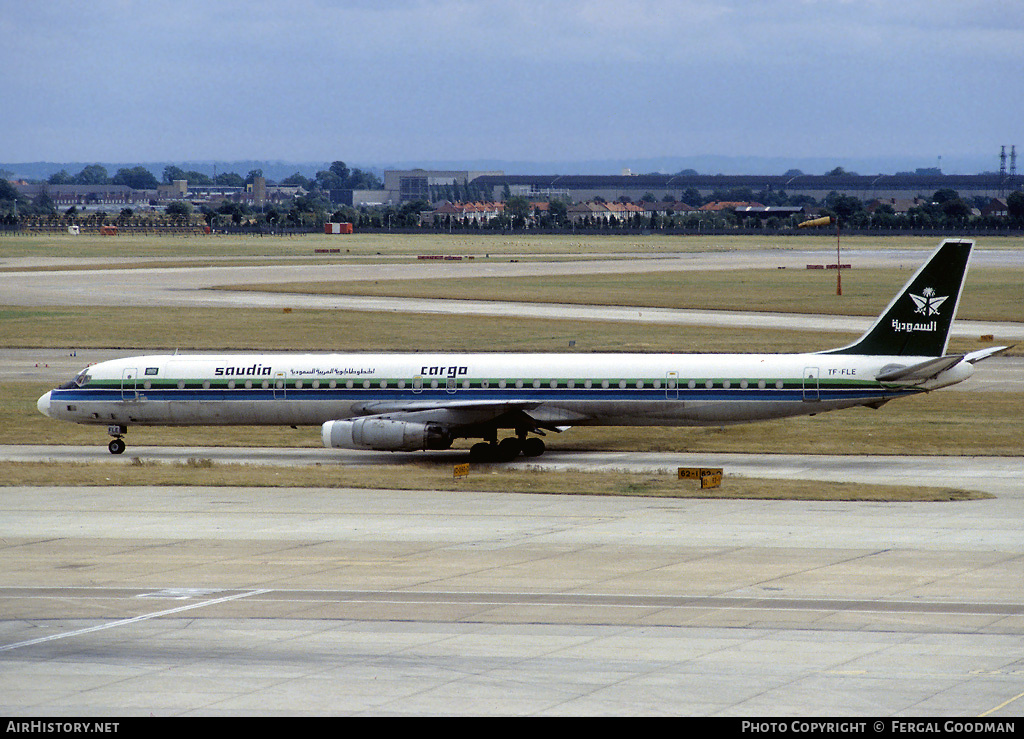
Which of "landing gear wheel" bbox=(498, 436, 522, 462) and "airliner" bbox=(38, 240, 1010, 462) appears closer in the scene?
"airliner" bbox=(38, 240, 1010, 462)

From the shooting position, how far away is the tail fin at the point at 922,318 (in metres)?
43.2

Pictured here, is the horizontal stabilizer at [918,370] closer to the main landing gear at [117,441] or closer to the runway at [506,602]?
the runway at [506,602]

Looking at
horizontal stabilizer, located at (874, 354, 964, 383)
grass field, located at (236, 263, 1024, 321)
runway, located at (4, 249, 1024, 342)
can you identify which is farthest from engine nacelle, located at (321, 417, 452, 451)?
grass field, located at (236, 263, 1024, 321)

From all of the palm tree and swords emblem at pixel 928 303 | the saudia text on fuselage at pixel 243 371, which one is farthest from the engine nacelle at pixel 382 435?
the palm tree and swords emblem at pixel 928 303

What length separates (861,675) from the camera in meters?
20.2

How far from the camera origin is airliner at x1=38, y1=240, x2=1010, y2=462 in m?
43.1

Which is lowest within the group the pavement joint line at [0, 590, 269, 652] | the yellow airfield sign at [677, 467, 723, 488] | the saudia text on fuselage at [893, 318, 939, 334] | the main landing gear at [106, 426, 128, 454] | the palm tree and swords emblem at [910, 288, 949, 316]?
the main landing gear at [106, 426, 128, 454]

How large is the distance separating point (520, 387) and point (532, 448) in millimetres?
2365

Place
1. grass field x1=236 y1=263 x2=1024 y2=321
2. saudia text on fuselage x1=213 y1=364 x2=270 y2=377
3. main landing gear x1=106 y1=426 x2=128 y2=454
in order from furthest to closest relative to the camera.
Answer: grass field x1=236 y1=263 x2=1024 y2=321 < main landing gear x1=106 y1=426 x2=128 y2=454 < saudia text on fuselage x1=213 y1=364 x2=270 y2=377

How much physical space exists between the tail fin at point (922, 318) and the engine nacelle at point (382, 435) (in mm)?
13045

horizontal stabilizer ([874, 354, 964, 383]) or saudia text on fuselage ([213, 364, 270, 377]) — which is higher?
horizontal stabilizer ([874, 354, 964, 383])

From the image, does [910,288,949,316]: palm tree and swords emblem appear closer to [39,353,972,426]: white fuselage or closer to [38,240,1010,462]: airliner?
[38,240,1010,462]: airliner

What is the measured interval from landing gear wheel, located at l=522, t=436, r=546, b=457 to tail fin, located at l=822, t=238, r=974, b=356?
10.0 metres
